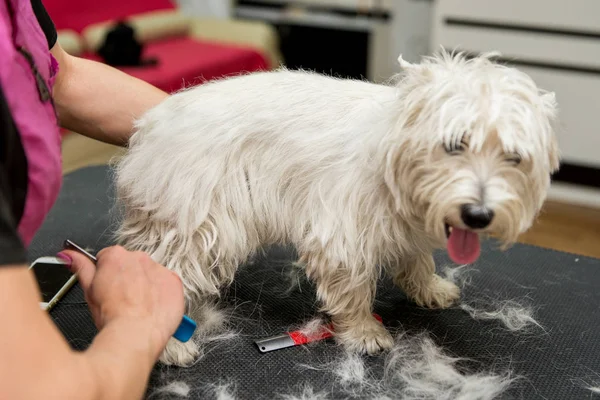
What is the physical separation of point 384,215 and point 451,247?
11 centimetres

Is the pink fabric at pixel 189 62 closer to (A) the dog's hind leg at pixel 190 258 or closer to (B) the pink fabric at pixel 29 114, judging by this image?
(A) the dog's hind leg at pixel 190 258

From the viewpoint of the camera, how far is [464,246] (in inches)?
32.3

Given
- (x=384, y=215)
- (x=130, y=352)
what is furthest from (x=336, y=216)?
(x=130, y=352)

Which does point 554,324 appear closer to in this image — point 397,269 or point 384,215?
point 397,269

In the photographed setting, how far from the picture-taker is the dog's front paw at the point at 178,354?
872 mm

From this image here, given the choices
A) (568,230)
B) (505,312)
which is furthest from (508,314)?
(568,230)

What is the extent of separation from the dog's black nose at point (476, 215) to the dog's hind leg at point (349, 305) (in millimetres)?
215

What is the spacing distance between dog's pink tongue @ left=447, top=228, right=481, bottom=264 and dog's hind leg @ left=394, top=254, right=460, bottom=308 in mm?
197

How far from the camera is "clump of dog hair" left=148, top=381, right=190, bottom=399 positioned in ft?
2.70

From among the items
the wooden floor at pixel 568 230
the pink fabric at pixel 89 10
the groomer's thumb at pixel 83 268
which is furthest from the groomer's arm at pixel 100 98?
the pink fabric at pixel 89 10

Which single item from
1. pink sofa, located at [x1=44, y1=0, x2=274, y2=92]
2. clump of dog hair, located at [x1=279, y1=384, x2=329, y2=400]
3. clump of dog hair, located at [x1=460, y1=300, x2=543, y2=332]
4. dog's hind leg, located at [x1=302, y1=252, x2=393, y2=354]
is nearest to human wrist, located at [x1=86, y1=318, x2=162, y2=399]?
clump of dog hair, located at [x1=279, y1=384, x2=329, y2=400]

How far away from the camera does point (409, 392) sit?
0.83 meters

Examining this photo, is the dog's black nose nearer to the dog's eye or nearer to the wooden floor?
the dog's eye

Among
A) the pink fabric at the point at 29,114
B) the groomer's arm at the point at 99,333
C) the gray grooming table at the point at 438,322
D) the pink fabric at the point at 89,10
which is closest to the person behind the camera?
the groomer's arm at the point at 99,333
